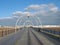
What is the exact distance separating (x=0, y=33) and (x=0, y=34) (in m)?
1.25

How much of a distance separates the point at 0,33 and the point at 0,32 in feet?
0.80

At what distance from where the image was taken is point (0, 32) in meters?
44.8

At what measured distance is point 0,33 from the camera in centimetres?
4481

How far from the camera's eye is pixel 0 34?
4359 cm

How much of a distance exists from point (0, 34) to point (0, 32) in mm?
1330
